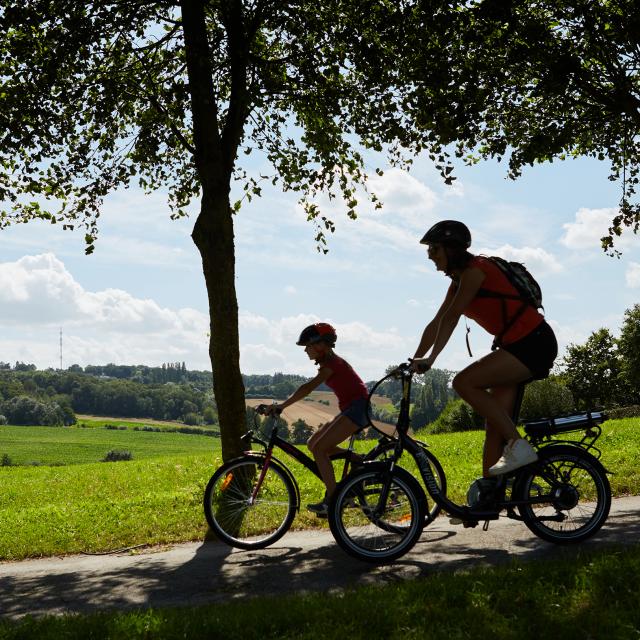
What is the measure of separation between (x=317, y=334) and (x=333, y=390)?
574mm

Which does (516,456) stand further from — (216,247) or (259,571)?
(216,247)

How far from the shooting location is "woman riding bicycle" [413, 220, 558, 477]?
609 cm

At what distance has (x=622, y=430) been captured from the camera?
18234mm

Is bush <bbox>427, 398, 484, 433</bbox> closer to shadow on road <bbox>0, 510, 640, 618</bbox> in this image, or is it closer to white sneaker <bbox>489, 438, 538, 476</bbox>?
shadow on road <bbox>0, 510, 640, 618</bbox>

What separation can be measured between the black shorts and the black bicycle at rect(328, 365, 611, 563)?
0.51 meters

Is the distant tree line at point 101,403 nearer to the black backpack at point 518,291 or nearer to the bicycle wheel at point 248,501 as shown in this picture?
the bicycle wheel at point 248,501

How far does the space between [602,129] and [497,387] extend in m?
12.0

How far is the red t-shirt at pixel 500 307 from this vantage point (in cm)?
610

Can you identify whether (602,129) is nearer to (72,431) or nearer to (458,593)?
(458,593)

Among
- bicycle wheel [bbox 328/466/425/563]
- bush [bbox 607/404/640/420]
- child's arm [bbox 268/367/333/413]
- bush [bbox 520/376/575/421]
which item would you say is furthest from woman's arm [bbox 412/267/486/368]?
bush [bbox 520/376/575/421]

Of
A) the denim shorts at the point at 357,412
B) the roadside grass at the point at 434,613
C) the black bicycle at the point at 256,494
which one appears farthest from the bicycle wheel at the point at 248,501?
the roadside grass at the point at 434,613

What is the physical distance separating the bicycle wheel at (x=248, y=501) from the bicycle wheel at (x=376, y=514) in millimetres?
1408

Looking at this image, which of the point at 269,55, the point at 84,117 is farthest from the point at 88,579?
the point at 269,55

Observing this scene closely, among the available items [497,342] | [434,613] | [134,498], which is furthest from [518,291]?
[134,498]
